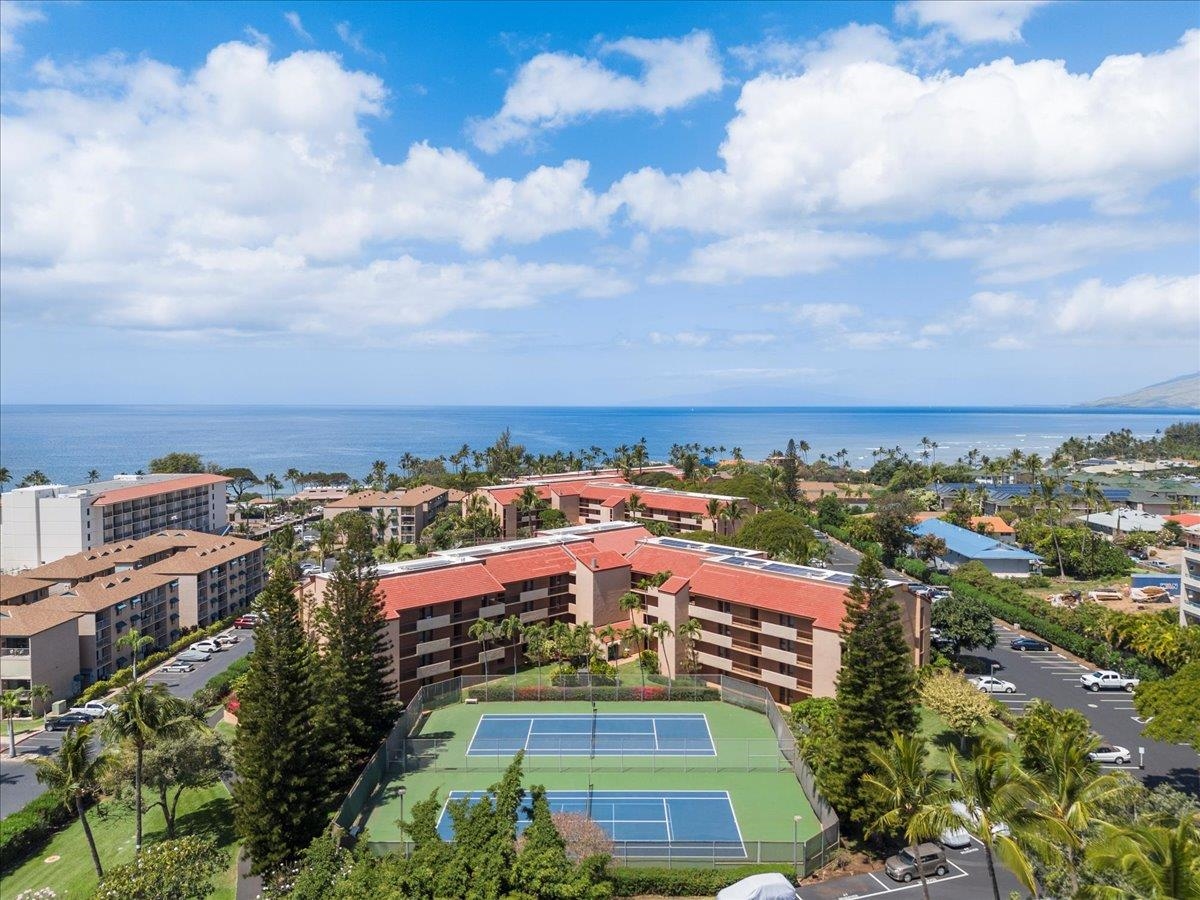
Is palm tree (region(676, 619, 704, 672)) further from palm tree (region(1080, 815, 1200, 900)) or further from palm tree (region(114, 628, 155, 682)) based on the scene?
palm tree (region(114, 628, 155, 682))

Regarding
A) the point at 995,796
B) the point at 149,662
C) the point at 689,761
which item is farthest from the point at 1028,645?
the point at 149,662

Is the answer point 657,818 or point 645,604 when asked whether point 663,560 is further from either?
point 657,818

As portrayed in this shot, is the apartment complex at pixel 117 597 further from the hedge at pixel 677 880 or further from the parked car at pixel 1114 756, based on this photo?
the parked car at pixel 1114 756

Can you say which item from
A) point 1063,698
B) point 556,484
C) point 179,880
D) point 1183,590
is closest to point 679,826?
point 179,880

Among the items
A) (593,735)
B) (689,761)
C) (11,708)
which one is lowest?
(593,735)

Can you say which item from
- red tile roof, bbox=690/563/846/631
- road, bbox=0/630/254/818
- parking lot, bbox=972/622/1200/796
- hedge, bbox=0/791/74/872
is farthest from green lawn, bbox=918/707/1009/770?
road, bbox=0/630/254/818

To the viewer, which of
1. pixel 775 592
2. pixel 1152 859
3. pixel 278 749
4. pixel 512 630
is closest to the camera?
pixel 1152 859

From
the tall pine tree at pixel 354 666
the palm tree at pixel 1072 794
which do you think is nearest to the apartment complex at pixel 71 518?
the tall pine tree at pixel 354 666
